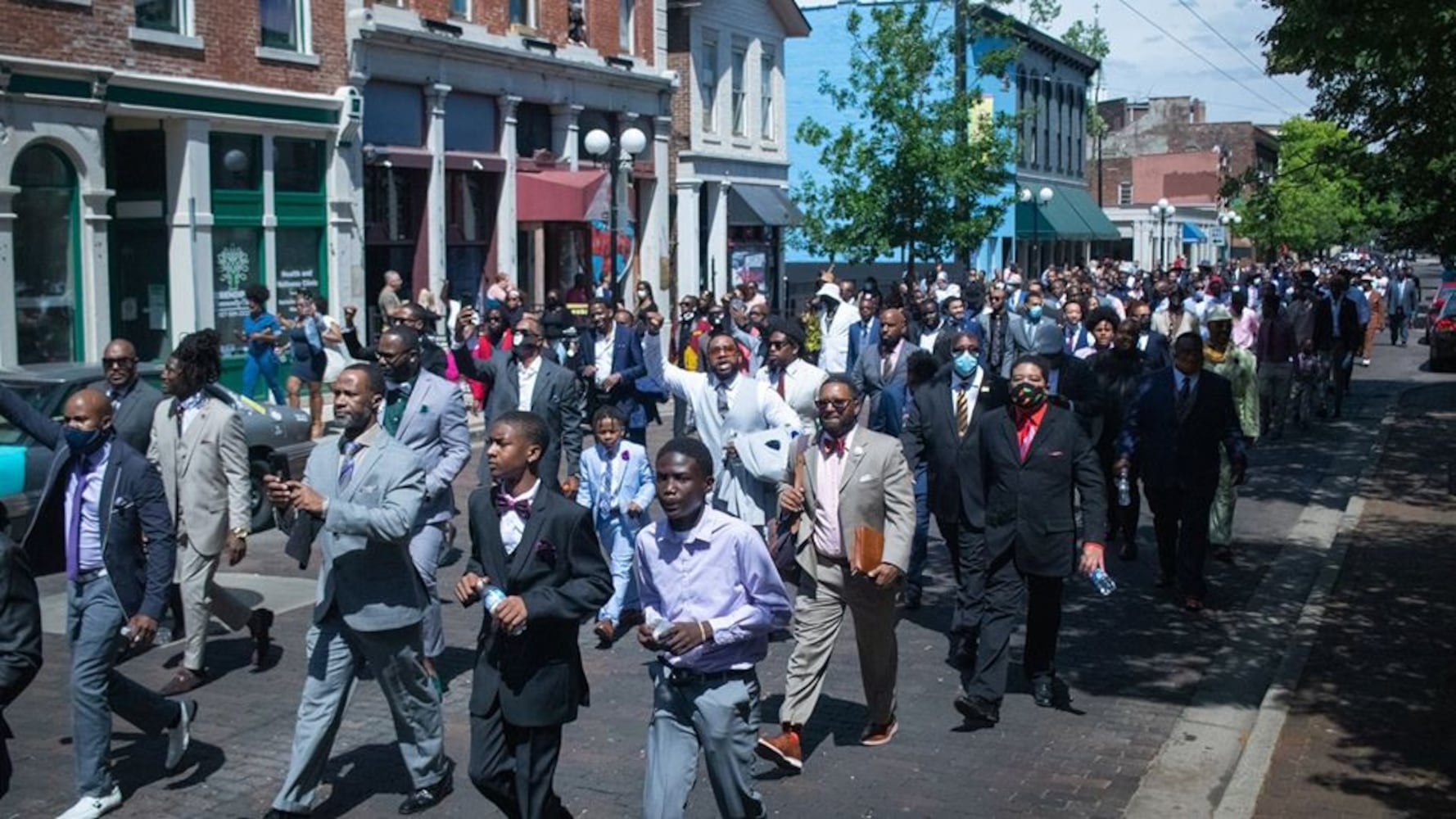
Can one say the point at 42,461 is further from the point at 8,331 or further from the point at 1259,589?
the point at 1259,589

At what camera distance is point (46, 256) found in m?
19.2

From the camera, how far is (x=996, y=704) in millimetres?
8094

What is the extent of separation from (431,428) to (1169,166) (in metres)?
90.5

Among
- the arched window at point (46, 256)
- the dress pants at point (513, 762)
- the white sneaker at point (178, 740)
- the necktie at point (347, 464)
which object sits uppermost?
the arched window at point (46, 256)

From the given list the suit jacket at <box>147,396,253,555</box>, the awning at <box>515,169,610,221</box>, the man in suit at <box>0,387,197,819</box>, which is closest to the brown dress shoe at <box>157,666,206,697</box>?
the suit jacket at <box>147,396,253,555</box>

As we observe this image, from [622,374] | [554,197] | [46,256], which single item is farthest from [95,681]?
[554,197]

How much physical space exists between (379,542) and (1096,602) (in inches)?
244

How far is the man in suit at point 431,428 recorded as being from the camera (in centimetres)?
823

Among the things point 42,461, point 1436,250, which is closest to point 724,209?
point 1436,250

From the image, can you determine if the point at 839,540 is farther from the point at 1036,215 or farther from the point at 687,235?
the point at 1036,215

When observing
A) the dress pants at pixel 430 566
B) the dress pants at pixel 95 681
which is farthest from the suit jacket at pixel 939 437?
the dress pants at pixel 95 681

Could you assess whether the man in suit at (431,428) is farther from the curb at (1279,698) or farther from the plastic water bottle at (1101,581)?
the curb at (1279,698)

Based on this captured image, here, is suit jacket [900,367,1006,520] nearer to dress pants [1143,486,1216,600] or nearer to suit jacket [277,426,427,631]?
dress pants [1143,486,1216,600]

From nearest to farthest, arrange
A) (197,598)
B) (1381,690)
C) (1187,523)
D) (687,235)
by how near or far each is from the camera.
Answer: (197,598) → (1381,690) → (1187,523) → (687,235)
